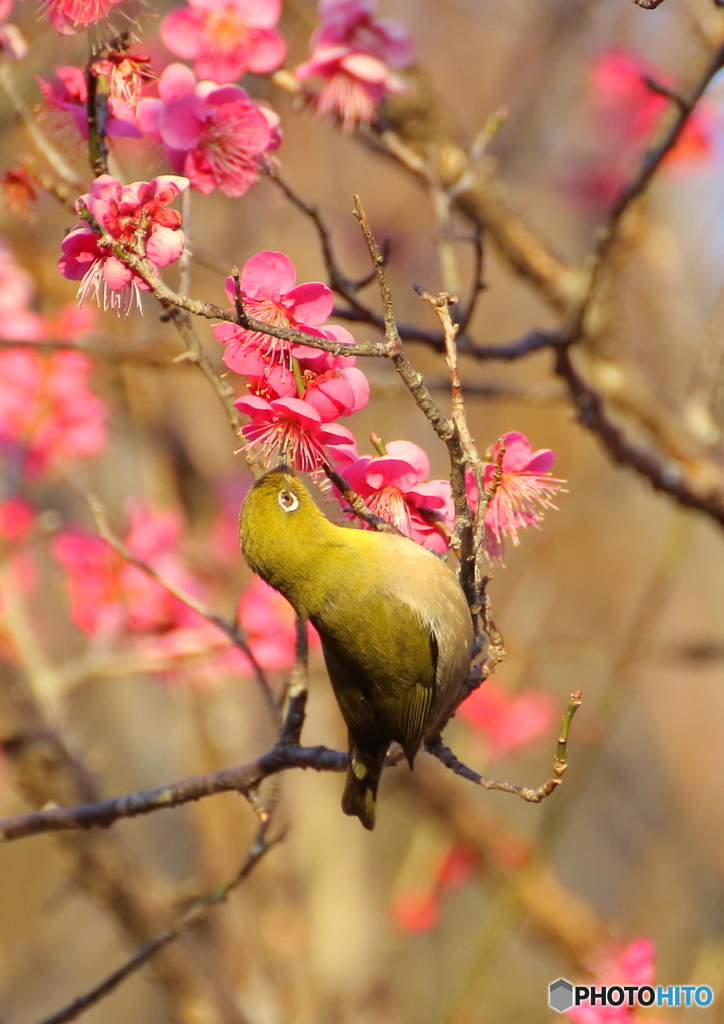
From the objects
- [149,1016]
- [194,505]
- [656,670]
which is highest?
[194,505]

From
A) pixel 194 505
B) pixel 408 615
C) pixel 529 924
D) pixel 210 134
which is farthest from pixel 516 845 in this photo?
pixel 210 134

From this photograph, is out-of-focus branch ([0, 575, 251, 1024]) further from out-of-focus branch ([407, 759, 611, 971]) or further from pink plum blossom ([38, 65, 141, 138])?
pink plum blossom ([38, 65, 141, 138])

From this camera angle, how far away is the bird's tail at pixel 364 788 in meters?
1.92

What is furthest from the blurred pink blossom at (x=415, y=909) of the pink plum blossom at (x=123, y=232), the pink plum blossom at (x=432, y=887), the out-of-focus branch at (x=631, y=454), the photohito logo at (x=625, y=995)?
the pink plum blossom at (x=123, y=232)

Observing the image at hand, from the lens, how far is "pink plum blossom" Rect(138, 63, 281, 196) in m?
1.72

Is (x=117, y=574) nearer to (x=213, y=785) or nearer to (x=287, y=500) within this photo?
(x=287, y=500)

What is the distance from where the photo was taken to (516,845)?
4668 millimetres

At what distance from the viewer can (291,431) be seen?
1543 mm

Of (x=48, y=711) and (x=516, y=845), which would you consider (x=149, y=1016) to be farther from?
(x=48, y=711)

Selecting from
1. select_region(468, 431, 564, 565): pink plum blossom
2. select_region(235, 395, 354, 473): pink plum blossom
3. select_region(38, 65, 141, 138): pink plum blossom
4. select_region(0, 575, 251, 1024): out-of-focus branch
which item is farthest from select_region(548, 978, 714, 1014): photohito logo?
select_region(38, 65, 141, 138): pink plum blossom

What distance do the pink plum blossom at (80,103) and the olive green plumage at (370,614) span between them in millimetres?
728

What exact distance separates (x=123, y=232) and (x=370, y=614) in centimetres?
96

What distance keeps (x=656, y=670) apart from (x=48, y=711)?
19.9ft

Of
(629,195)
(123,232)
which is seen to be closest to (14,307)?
(629,195)
